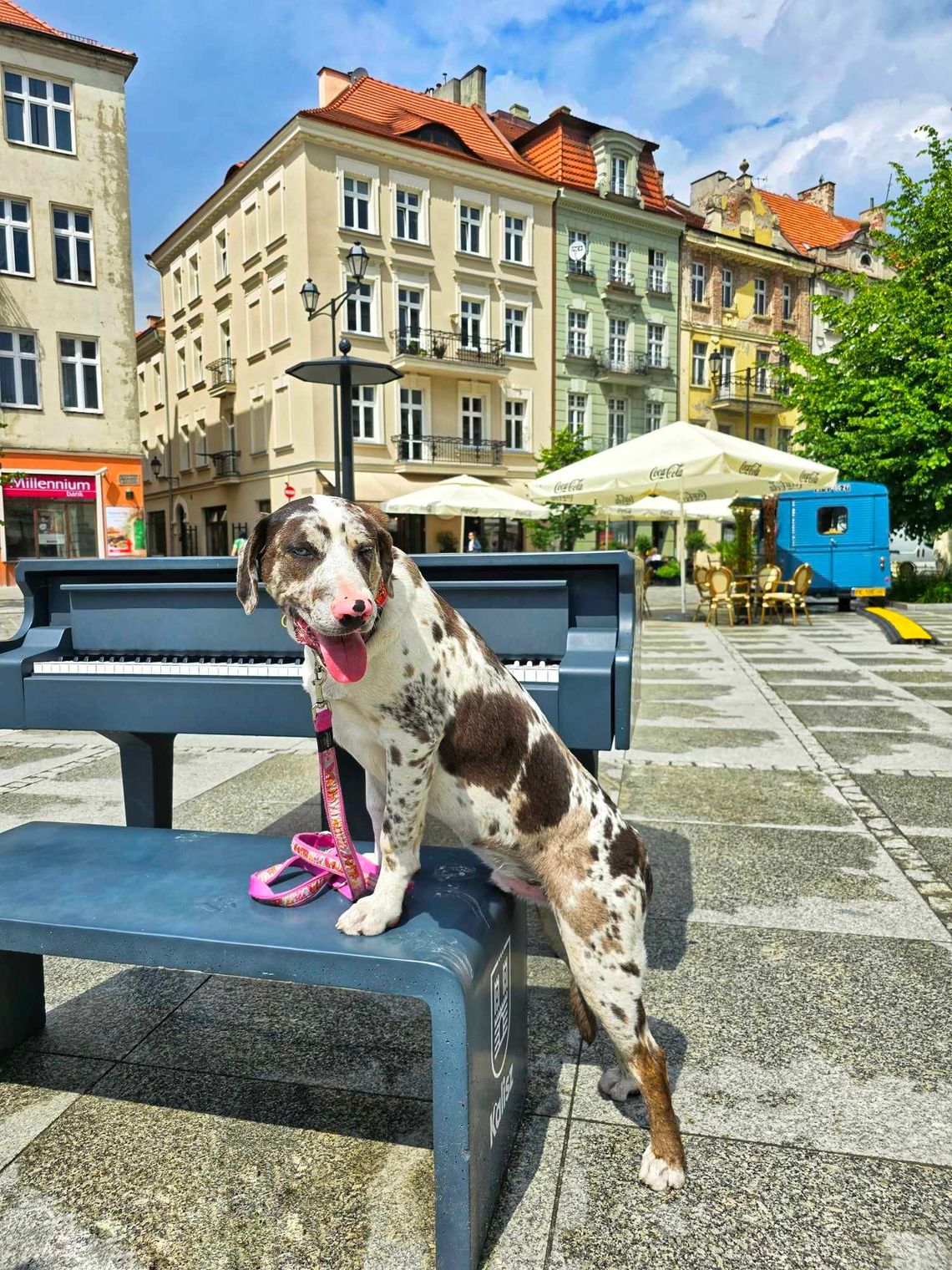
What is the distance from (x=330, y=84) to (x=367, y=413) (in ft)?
40.5

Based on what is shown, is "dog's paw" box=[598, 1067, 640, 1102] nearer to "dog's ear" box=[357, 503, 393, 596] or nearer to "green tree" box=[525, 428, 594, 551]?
"dog's ear" box=[357, 503, 393, 596]

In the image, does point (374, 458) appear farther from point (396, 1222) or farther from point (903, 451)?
point (396, 1222)

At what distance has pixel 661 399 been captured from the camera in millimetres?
34875

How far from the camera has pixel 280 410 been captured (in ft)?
91.5

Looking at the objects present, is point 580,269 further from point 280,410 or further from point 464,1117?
point 464,1117

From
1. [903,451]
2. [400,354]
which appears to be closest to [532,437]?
[400,354]

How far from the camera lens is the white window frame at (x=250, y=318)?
28.9 m

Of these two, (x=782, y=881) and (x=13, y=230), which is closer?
(x=782, y=881)

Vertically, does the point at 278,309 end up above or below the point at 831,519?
above

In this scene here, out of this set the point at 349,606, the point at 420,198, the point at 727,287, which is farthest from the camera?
the point at 727,287

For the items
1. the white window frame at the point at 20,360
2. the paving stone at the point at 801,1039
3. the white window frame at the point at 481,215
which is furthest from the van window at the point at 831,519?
the white window frame at the point at 20,360

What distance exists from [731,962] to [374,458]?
1018 inches

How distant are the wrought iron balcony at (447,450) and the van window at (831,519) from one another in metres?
13.8

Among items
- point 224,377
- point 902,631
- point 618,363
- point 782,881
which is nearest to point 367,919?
point 782,881
